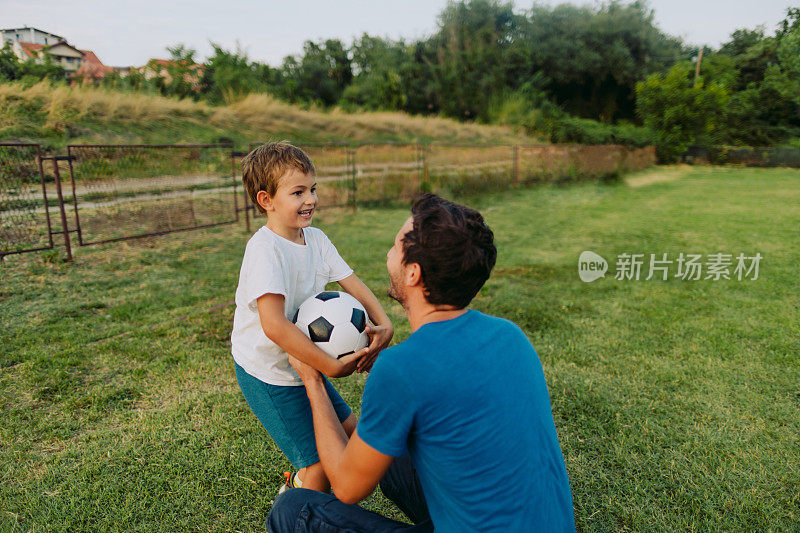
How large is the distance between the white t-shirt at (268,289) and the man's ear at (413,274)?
0.62 meters

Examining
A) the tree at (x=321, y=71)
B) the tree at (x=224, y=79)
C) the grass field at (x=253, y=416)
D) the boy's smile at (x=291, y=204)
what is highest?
the tree at (x=321, y=71)

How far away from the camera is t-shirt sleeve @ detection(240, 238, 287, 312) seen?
1.80 meters

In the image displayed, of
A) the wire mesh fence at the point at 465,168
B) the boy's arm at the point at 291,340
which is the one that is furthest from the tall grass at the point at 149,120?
the boy's arm at the point at 291,340

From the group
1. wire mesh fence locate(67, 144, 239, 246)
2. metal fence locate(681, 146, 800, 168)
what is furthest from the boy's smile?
metal fence locate(681, 146, 800, 168)

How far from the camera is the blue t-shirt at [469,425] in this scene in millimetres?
1175

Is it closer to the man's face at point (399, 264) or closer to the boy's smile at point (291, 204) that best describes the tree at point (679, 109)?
the boy's smile at point (291, 204)

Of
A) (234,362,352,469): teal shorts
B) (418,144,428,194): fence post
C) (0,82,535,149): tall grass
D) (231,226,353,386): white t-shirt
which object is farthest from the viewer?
(418,144,428,194): fence post

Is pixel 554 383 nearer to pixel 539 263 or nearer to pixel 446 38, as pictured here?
pixel 539 263

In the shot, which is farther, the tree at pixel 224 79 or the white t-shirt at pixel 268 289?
the tree at pixel 224 79

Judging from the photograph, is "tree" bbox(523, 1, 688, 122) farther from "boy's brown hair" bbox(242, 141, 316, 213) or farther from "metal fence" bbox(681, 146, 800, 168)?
"boy's brown hair" bbox(242, 141, 316, 213)

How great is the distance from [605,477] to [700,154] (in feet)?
107

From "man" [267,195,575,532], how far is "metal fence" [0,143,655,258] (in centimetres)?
681

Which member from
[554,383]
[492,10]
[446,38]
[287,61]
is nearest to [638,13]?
[492,10]

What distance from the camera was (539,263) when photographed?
7.23m
